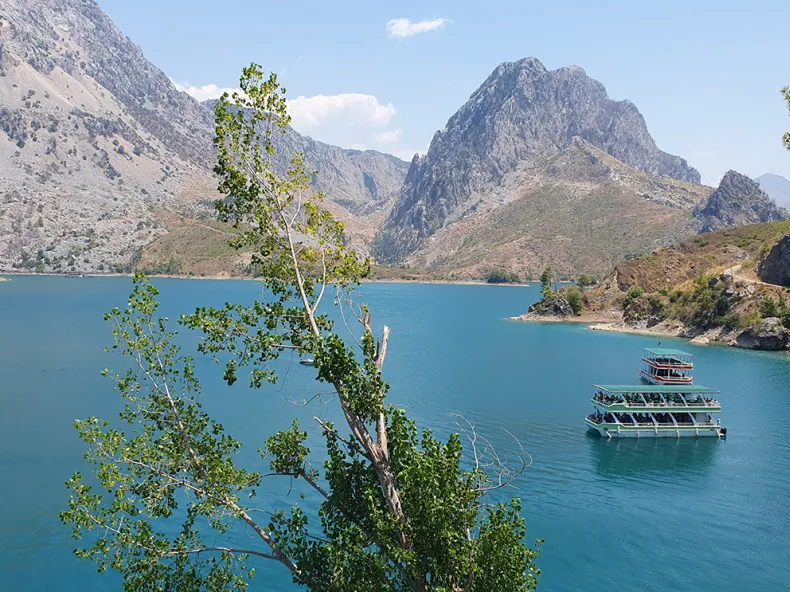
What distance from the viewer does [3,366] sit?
317ft

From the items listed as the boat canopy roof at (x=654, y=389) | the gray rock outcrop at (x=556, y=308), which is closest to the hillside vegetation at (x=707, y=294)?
the gray rock outcrop at (x=556, y=308)

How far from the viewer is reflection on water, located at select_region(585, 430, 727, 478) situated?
58.5 m

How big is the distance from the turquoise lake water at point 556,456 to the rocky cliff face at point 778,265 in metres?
30.5

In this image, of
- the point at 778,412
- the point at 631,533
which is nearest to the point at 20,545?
the point at 631,533

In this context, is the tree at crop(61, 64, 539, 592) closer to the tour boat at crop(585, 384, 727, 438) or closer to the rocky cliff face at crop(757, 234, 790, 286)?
the tour boat at crop(585, 384, 727, 438)

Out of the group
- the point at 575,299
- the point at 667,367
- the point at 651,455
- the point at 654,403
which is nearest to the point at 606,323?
the point at 575,299

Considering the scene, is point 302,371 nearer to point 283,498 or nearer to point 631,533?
point 283,498

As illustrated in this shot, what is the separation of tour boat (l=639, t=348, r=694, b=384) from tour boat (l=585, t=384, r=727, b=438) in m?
12.2

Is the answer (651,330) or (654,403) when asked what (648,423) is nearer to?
(654,403)

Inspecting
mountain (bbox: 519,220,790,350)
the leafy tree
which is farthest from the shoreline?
the leafy tree

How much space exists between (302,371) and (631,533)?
6423cm

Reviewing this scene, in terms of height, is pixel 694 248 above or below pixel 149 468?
above

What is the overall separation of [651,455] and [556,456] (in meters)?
11.3

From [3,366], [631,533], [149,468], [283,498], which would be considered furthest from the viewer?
[3,366]
